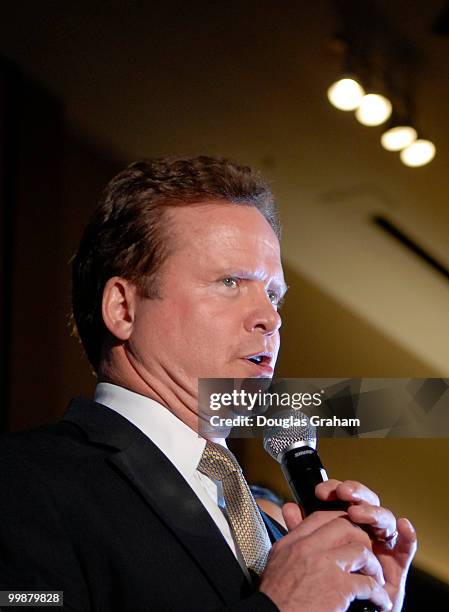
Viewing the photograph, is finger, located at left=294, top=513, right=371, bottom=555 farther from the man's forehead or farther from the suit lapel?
the man's forehead

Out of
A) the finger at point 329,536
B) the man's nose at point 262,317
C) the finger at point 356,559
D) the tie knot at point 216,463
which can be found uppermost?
the man's nose at point 262,317

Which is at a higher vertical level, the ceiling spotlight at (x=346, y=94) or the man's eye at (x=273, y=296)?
the ceiling spotlight at (x=346, y=94)

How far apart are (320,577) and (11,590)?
322 mm

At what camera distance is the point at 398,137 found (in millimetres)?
2277

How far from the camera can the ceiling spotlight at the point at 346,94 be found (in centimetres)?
229

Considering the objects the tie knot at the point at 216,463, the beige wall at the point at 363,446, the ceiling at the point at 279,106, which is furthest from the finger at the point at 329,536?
the ceiling at the point at 279,106

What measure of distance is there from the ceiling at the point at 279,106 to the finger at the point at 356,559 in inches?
54.0

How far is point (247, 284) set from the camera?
116 centimetres

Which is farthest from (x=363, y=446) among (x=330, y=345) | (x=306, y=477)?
(x=306, y=477)

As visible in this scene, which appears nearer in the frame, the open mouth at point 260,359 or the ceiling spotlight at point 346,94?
the open mouth at point 260,359

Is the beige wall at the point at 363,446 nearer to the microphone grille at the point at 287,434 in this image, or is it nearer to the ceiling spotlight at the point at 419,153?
the ceiling spotlight at the point at 419,153

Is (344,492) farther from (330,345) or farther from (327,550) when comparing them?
(330,345)

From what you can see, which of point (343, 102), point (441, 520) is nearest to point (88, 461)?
point (441, 520)

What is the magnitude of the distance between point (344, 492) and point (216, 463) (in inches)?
9.9
